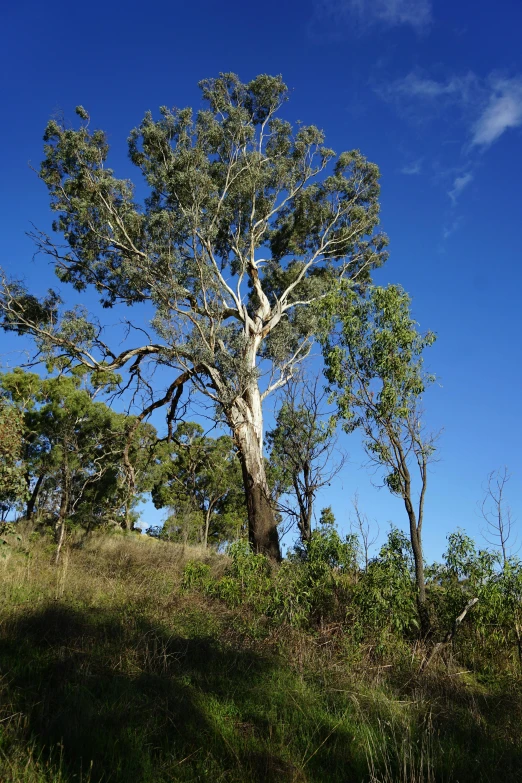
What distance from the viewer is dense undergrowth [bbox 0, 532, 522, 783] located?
4039 mm

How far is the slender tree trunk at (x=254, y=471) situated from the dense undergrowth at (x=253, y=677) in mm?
2116

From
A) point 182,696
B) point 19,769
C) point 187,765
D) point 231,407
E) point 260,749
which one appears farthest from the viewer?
point 231,407

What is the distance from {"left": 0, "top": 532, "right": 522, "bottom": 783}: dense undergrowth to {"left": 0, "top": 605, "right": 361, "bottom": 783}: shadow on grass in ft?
0.06

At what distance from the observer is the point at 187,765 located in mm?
3949

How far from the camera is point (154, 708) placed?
4586 mm

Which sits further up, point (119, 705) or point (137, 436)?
point (137, 436)

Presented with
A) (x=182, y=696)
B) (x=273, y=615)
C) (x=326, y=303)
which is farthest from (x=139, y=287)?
(x=182, y=696)

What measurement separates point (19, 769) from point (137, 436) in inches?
513

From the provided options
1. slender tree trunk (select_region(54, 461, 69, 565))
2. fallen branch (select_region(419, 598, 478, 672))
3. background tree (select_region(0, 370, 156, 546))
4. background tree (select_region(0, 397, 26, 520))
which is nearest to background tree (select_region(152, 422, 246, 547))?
background tree (select_region(0, 370, 156, 546))

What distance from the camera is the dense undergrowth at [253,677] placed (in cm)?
404

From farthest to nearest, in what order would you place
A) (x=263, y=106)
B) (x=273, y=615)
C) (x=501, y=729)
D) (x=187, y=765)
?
(x=263, y=106) → (x=273, y=615) → (x=501, y=729) → (x=187, y=765)

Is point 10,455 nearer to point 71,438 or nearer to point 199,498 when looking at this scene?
point 71,438

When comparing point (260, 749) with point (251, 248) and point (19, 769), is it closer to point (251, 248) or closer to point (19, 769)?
point (19, 769)

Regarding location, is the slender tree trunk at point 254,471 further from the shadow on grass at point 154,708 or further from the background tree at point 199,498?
the background tree at point 199,498
